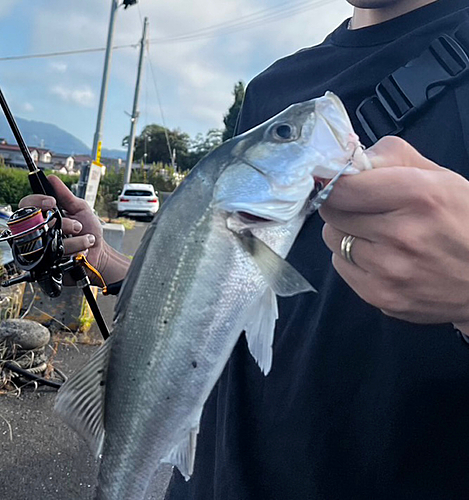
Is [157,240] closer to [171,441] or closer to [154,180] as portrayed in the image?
[171,441]

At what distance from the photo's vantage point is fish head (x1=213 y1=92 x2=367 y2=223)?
1.32m

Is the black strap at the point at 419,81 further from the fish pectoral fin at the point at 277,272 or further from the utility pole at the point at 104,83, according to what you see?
the utility pole at the point at 104,83

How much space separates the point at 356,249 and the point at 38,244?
189 cm

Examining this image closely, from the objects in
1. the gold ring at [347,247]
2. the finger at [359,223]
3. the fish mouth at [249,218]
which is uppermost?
the finger at [359,223]

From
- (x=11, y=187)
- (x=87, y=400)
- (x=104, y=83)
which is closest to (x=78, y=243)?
(x=87, y=400)

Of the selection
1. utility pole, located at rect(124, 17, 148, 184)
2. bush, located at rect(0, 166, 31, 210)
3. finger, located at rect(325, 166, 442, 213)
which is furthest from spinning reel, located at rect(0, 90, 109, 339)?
bush, located at rect(0, 166, 31, 210)

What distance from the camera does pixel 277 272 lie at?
4.32 feet

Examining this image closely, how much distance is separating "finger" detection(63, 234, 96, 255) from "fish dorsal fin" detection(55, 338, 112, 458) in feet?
3.24

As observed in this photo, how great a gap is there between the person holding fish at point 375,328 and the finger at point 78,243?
91 cm

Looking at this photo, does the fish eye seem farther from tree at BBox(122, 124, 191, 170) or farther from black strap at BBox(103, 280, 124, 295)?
tree at BBox(122, 124, 191, 170)

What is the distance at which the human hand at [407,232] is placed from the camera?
3.36 ft

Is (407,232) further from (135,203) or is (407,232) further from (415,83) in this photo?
(135,203)

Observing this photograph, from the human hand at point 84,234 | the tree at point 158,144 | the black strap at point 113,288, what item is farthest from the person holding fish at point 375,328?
the tree at point 158,144

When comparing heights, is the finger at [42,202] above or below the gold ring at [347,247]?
below
